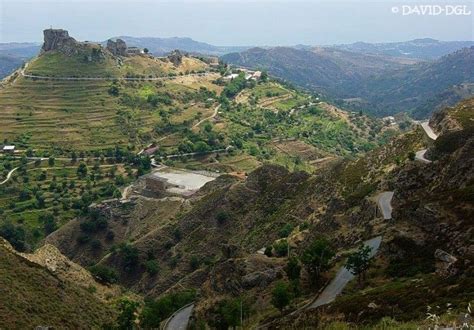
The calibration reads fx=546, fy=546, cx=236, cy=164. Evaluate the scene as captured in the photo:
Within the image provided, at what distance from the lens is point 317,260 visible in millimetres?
38750

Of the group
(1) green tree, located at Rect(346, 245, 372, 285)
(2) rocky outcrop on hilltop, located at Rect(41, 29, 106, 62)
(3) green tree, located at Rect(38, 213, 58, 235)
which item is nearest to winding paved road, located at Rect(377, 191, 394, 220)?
(1) green tree, located at Rect(346, 245, 372, 285)

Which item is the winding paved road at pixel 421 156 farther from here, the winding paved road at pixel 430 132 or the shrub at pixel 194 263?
the shrub at pixel 194 263

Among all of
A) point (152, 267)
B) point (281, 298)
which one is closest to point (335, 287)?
point (281, 298)

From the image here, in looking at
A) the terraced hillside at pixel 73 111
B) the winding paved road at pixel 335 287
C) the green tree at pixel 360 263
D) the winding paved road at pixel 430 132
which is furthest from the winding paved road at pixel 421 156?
the terraced hillside at pixel 73 111

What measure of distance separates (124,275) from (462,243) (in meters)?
50.7

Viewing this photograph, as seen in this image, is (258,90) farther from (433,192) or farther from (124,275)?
(433,192)

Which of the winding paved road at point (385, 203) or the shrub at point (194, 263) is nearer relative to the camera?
the winding paved road at point (385, 203)

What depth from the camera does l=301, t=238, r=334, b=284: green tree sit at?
126ft

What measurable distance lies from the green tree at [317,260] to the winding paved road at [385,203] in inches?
315

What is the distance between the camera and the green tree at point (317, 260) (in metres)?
38.5

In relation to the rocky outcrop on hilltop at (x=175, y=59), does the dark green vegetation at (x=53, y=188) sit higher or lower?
lower

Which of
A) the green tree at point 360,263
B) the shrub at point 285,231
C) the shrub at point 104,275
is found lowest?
the shrub at point 104,275

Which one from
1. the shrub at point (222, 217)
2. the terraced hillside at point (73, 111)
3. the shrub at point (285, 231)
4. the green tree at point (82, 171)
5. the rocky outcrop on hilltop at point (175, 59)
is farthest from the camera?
the rocky outcrop on hilltop at point (175, 59)

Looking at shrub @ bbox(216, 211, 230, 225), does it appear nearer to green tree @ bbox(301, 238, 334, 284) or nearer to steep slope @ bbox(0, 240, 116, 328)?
steep slope @ bbox(0, 240, 116, 328)
